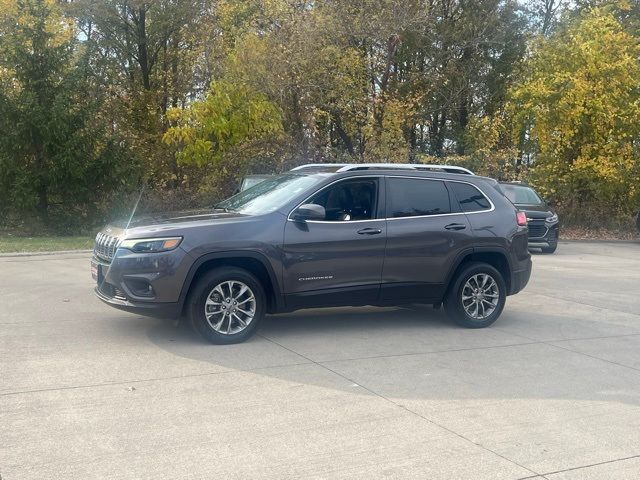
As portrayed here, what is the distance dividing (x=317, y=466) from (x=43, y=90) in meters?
20.1

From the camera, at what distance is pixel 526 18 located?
113 feet

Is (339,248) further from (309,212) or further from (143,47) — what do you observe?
(143,47)

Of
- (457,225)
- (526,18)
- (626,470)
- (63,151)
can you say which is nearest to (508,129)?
(526,18)

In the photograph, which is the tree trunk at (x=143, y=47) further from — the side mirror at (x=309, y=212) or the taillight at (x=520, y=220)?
the side mirror at (x=309, y=212)

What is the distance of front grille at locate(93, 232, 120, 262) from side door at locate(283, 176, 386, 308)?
1.73 metres

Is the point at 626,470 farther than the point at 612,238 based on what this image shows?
No

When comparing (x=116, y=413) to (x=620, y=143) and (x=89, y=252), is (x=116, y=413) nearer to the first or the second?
(x=89, y=252)

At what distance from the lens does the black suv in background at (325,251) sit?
7.40 metres

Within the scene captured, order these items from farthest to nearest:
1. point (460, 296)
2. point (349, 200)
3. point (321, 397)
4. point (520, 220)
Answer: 1. point (520, 220)
2. point (460, 296)
3. point (349, 200)
4. point (321, 397)

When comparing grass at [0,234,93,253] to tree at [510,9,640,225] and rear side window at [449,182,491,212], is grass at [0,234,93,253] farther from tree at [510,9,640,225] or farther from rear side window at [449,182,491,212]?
tree at [510,9,640,225]

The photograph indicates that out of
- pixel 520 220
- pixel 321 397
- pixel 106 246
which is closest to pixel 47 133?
pixel 106 246

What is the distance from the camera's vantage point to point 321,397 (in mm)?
5996

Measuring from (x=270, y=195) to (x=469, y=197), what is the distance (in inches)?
96.0

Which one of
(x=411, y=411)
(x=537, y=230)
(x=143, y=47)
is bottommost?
(x=411, y=411)
